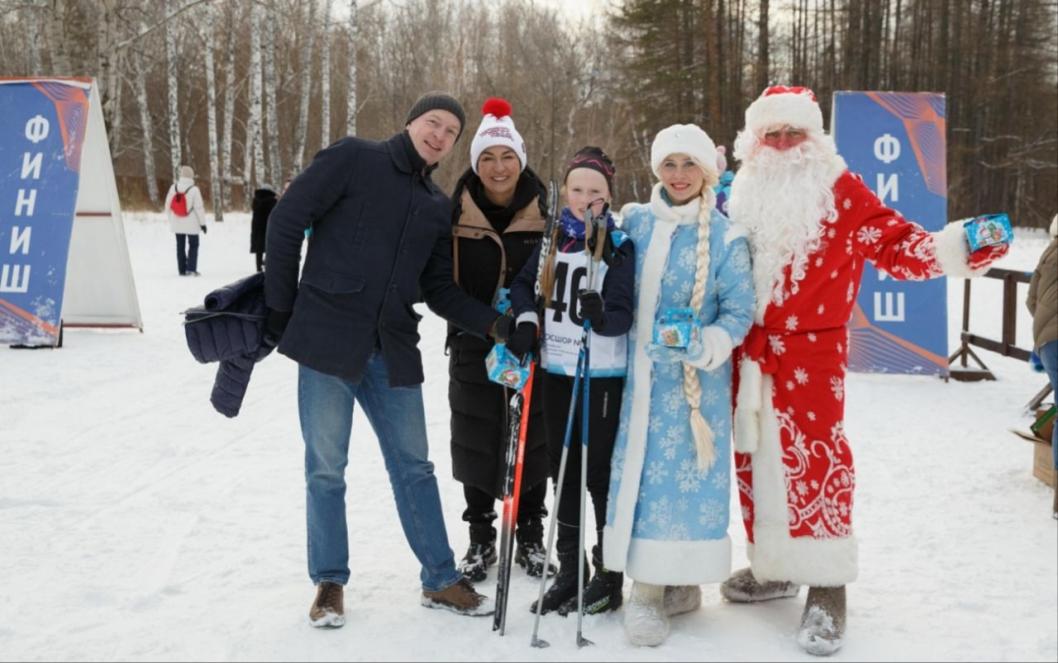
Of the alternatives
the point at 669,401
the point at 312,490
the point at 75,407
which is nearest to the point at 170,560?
the point at 312,490

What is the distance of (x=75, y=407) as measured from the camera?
21.0 feet

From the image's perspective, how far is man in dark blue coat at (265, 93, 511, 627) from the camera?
10.4ft

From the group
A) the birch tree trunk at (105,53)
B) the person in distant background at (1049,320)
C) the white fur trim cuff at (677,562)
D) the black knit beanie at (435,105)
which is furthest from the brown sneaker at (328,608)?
the birch tree trunk at (105,53)

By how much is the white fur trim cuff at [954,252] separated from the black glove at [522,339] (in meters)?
1.36

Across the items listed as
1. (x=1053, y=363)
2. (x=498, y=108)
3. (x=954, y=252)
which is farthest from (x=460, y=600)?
(x=1053, y=363)

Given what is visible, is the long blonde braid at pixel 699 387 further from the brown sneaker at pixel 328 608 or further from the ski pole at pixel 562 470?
the brown sneaker at pixel 328 608

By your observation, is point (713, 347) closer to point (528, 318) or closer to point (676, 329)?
point (676, 329)

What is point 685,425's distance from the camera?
317 cm

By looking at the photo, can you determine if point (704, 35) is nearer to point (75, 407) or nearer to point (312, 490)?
point (75, 407)

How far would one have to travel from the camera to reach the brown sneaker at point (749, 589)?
349 cm

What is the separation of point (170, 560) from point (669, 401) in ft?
6.99

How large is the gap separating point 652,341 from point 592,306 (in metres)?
0.26

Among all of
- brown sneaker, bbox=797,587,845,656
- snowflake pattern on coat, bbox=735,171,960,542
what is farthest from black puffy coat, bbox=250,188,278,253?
brown sneaker, bbox=797,587,845,656

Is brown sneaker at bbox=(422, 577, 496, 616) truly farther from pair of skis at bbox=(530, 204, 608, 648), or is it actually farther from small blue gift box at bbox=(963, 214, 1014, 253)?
small blue gift box at bbox=(963, 214, 1014, 253)
